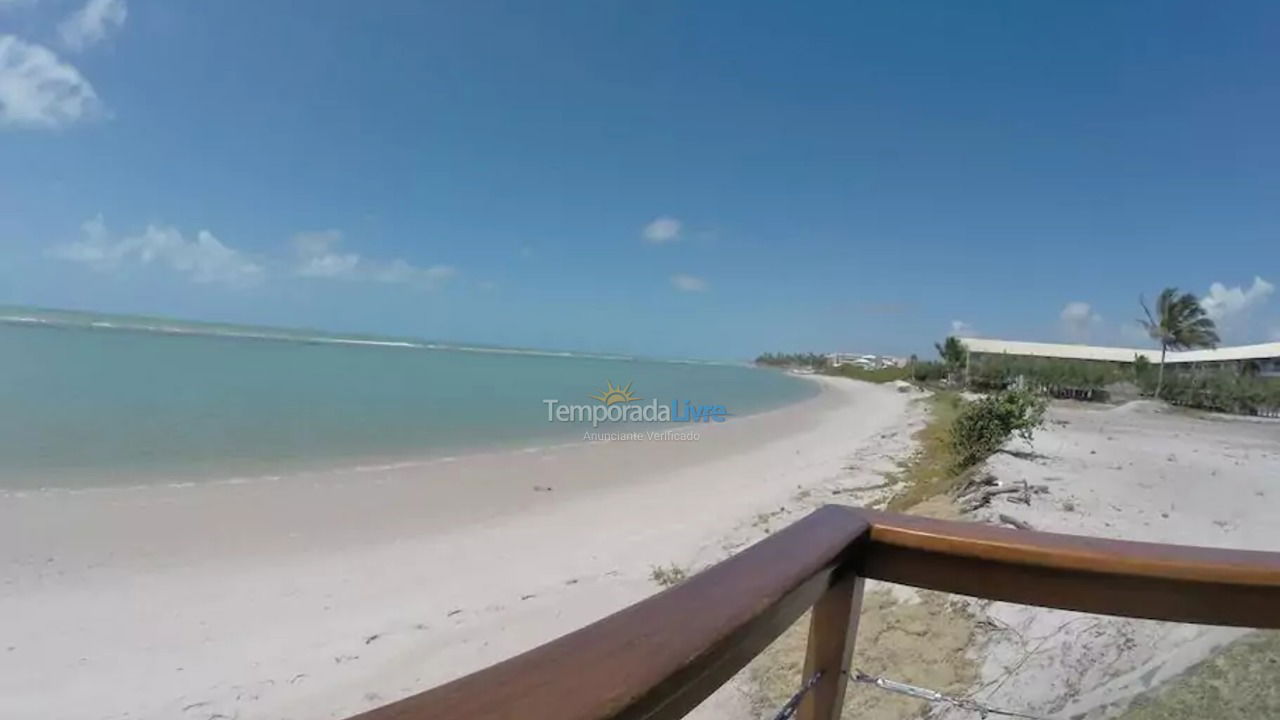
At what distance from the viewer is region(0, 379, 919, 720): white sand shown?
3.87m

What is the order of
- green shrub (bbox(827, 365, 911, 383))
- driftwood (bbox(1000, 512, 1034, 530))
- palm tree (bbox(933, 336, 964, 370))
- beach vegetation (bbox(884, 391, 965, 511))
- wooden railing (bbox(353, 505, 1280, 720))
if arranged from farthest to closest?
green shrub (bbox(827, 365, 911, 383)) < palm tree (bbox(933, 336, 964, 370)) < beach vegetation (bbox(884, 391, 965, 511)) < driftwood (bbox(1000, 512, 1034, 530)) < wooden railing (bbox(353, 505, 1280, 720))

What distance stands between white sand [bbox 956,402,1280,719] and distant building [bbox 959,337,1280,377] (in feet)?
117

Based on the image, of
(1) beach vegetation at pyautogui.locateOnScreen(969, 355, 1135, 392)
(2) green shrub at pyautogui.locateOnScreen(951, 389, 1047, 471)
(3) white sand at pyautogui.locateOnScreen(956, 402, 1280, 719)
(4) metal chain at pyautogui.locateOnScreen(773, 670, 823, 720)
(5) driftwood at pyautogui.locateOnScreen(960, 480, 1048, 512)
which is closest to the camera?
(4) metal chain at pyautogui.locateOnScreen(773, 670, 823, 720)

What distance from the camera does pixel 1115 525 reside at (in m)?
5.45

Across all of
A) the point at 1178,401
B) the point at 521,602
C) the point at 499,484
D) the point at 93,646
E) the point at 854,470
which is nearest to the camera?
the point at 93,646

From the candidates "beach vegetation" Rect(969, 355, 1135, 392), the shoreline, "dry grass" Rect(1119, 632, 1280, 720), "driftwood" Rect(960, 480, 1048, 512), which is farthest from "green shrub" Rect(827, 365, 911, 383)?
"dry grass" Rect(1119, 632, 1280, 720)

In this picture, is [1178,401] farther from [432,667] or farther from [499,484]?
[432,667]

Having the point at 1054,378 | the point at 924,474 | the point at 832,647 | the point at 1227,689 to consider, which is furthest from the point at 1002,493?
the point at 1054,378

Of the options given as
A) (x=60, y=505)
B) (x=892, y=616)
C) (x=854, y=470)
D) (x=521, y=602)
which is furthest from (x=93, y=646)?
(x=854, y=470)

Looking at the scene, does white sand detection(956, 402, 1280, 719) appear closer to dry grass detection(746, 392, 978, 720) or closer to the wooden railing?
dry grass detection(746, 392, 978, 720)

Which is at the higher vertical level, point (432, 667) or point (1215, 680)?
point (1215, 680)

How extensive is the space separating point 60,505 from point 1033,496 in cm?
1035

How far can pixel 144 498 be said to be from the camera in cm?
749

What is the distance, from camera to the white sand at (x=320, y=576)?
Result: 152 inches
